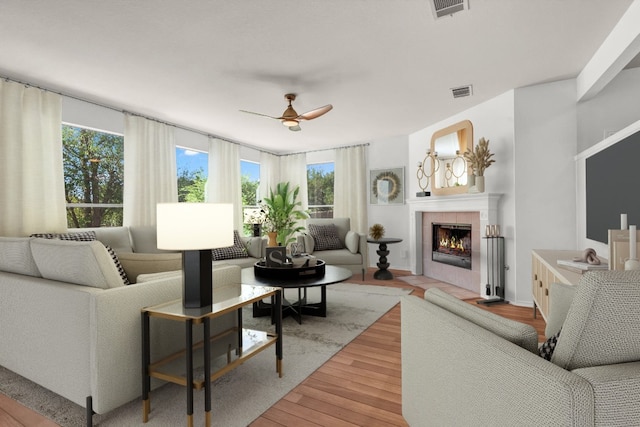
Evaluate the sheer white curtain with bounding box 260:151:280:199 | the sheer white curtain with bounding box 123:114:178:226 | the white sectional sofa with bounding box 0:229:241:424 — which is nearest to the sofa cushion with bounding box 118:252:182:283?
the white sectional sofa with bounding box 0:229:241:424

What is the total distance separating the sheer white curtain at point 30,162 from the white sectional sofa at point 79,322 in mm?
1556

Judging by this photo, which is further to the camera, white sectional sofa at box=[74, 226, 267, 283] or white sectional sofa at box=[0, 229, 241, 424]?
white sectional sofa at box=[74, 226, 267, 283]

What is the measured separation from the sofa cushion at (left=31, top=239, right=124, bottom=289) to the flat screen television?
3101mm

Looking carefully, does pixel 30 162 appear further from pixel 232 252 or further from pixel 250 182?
pixel 250 182

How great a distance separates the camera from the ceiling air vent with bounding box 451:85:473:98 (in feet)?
11.7

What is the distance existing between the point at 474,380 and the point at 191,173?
535 cm

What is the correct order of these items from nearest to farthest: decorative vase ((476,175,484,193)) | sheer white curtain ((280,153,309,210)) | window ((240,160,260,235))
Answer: decorative vase ((476,175,484,193)) → window ((240,160,260,235)) → sheer white curtain ((280,153,309,210))

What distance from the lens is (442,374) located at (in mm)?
1103

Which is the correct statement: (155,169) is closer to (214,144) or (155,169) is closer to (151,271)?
(214,144)

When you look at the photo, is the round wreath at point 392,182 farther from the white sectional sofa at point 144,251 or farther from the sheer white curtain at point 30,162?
the sheer white curtain at point 30,162

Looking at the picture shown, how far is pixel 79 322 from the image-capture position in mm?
1569

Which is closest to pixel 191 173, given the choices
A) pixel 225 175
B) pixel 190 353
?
pixel 225 175

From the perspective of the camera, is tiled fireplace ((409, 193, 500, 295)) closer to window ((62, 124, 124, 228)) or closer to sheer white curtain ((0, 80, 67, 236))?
window ((62, 124, 124, 228))

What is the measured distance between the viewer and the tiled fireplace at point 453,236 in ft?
13.3
